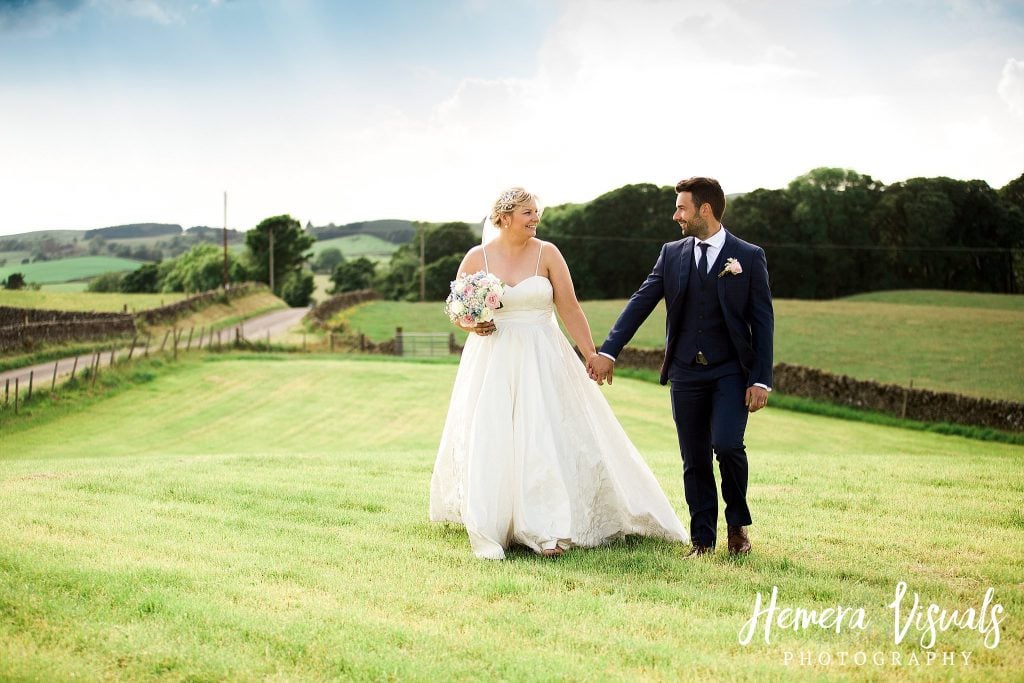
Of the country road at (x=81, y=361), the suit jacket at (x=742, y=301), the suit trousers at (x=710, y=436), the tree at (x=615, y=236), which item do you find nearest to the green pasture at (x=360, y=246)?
the tree at (x=615, y=236)

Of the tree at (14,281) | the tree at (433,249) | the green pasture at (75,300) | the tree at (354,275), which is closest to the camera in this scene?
the green pasture at (75,300)

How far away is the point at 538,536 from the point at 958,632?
2740 mm

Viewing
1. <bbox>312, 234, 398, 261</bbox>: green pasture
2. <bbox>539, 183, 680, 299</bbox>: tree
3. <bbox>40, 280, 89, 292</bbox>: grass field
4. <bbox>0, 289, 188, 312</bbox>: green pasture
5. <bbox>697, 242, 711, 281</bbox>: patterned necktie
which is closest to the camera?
<bbox>697, 242, 711, 281</bbox>: patterned necktie

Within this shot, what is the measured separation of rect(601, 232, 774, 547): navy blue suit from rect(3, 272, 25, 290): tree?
41852 mm

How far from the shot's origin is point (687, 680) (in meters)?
3.81

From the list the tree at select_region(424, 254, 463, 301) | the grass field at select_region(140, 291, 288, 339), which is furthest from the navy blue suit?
the tree at select_region(424, 254, 463, 301)

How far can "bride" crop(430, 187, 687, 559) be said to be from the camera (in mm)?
6305

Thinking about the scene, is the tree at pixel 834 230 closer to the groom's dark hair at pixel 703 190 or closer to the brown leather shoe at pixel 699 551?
the groom's dark hair at pixel 703 190

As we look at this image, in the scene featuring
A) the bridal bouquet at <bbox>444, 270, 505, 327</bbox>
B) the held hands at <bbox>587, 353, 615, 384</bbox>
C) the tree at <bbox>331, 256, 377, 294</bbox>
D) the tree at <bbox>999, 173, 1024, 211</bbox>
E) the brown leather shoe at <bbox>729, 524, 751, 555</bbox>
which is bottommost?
the brown leather shoe at <bbox>729, 524, 751, 555</bbox>

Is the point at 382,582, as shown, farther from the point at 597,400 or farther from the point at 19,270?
the point at 19,270

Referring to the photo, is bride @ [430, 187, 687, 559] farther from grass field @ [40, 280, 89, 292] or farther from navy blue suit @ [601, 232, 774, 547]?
grass field @ [40, 280, 89, 292]

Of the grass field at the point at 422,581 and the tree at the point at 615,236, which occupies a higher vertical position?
the tree at the point at 615,236

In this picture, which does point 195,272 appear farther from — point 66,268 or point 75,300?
point 75,300

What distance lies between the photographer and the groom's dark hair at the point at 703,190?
6164 mm
